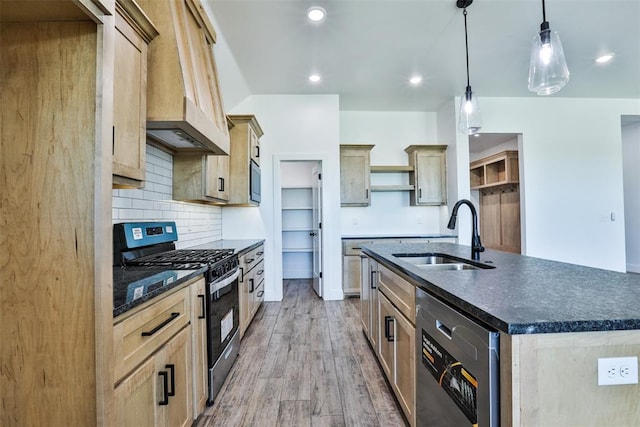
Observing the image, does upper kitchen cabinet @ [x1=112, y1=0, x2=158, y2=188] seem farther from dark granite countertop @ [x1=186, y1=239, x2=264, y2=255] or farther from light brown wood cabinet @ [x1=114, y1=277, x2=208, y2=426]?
dark granite countertop @ [x1=186, y1=239, x2=264, y2=255]

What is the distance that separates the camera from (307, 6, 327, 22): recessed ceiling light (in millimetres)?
2492

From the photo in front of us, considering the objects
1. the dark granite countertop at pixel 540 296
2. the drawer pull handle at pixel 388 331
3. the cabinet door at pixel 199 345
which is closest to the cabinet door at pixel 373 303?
the drawer pull handle at pixel 388 331

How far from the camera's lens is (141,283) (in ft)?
4.11

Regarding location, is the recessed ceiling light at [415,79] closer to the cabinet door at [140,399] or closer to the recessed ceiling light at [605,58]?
the recessed ceiling light at [605,58]

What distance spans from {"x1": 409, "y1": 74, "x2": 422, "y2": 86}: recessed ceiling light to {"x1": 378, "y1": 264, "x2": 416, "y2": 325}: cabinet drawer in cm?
282

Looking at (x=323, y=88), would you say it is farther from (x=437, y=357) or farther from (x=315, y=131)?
(x=437, y=357)

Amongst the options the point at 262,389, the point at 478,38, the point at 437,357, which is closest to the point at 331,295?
the point at 262,389

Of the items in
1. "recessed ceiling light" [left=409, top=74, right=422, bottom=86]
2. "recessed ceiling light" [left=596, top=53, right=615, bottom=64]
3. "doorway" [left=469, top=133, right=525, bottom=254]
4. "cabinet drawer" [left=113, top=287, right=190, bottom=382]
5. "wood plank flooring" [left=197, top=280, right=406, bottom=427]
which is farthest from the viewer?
"doorway" [left=469, top=133, right=525, bottom=254]

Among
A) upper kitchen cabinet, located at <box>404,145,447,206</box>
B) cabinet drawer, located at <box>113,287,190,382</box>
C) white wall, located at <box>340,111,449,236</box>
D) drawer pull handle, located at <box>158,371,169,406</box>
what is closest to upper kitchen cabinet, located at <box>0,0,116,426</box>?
cabinet drawer, located at <box>113,287,190,382</box>

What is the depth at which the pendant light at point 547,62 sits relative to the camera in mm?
1614

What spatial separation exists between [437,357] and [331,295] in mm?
3061

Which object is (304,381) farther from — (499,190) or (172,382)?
(499,190)

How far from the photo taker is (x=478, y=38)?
2.96m

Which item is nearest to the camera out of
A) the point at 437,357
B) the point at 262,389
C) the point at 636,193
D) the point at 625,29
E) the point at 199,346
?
the point at 437,357
